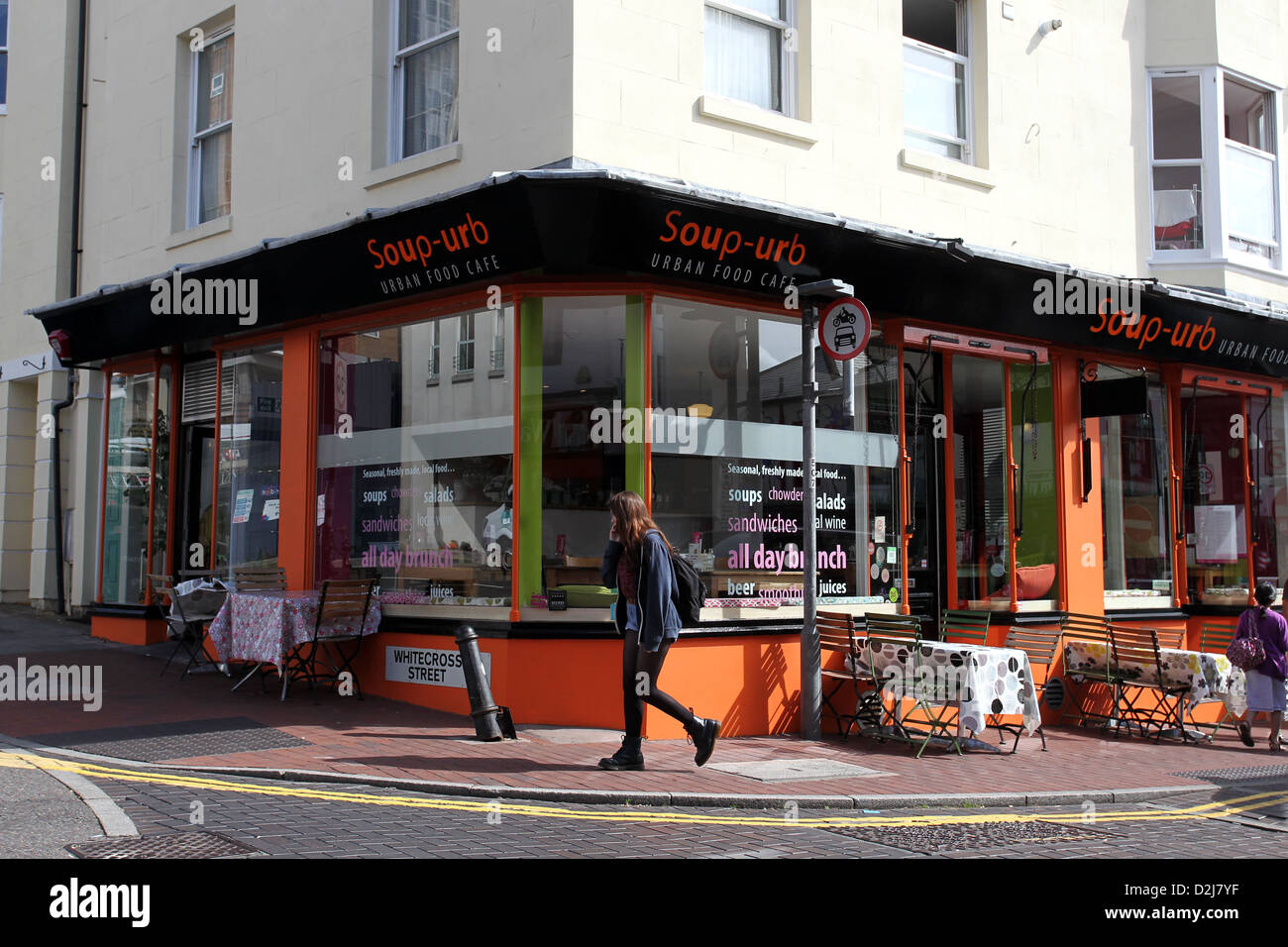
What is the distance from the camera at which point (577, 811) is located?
7223 mm

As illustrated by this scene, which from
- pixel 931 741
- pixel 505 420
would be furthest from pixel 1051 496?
pixel 505 420

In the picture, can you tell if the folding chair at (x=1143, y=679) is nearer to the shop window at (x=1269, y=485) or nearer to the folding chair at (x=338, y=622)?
the shop window at (x=1269, y=485)

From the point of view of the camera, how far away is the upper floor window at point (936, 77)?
1224 cm

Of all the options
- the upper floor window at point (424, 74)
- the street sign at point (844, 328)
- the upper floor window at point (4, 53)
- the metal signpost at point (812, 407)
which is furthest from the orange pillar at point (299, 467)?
the upper floor window at point (4, 53)

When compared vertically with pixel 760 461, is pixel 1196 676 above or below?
below

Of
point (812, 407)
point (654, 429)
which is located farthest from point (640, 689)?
point (812, 407)

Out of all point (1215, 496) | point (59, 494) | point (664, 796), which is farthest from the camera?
point (59, 494)

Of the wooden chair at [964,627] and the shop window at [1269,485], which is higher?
the shop window at [1269,485]

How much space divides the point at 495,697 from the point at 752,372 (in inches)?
147

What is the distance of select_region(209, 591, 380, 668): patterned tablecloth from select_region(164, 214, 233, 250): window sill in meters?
4.25

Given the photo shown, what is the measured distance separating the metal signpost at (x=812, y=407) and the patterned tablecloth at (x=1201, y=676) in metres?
3.49

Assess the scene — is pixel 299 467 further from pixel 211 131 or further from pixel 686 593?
pixel 686 593

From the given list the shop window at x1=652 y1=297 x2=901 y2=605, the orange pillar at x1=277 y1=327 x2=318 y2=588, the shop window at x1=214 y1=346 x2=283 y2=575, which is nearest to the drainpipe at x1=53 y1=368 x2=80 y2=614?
the shop window at x1=214 y1=346 x2=283 y2=575

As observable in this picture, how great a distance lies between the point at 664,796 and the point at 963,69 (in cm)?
892
